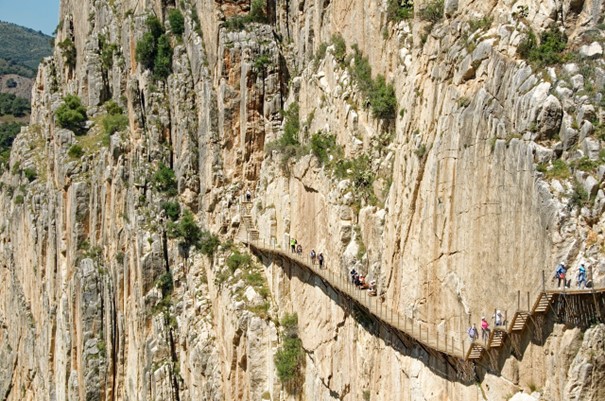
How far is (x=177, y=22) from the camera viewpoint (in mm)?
53906

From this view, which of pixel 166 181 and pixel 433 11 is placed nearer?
pixel 433 11

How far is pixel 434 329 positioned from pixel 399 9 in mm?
12329

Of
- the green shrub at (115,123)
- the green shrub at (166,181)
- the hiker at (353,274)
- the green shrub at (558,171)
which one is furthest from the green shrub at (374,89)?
the green shrub at (115,123)

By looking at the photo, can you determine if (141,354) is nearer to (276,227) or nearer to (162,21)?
(276,227)

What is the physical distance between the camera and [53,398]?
6291cm

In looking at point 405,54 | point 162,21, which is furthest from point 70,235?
point 405,54

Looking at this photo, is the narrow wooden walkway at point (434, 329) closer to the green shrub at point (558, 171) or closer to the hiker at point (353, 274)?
the hiker at point (353, 274)

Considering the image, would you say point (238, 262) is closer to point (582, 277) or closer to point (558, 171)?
point (558, 171)

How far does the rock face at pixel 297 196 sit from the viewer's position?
853 inches

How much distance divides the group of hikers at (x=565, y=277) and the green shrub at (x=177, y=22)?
38.4 m

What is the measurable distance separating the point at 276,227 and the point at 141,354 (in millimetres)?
14546

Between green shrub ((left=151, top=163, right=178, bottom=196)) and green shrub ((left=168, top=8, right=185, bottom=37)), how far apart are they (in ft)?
29.7

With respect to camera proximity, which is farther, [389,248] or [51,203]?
[51,203]

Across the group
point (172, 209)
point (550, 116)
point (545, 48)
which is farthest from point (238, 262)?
point (550, 116)
